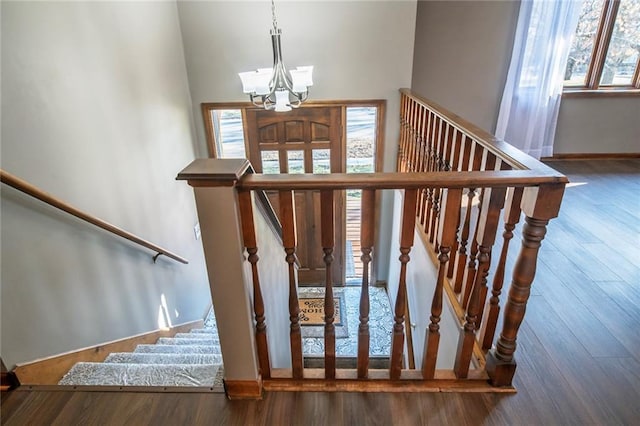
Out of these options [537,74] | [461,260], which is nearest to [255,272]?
[461,260]

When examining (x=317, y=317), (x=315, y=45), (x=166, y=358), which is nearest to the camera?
(x=166, y=358)

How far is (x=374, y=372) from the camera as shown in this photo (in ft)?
4.81

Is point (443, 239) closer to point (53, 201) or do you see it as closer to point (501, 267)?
point (501, 267)

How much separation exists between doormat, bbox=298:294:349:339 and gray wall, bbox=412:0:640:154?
292cm

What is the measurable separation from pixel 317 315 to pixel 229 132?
2536mm

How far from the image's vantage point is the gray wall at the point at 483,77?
405 centimetres

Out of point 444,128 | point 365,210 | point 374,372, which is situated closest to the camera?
point 365,210

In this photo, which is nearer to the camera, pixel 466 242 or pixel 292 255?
pixel 292 255

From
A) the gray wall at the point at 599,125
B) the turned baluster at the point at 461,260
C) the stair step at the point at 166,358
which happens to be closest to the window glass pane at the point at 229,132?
the stair step at the point at 166,358

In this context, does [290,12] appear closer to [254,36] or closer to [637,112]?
[254,36]

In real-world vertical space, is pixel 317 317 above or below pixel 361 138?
below

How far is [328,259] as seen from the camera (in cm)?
124

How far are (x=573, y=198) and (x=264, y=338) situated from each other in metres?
3.35

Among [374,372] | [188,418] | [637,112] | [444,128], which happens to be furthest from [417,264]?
[637,112]
